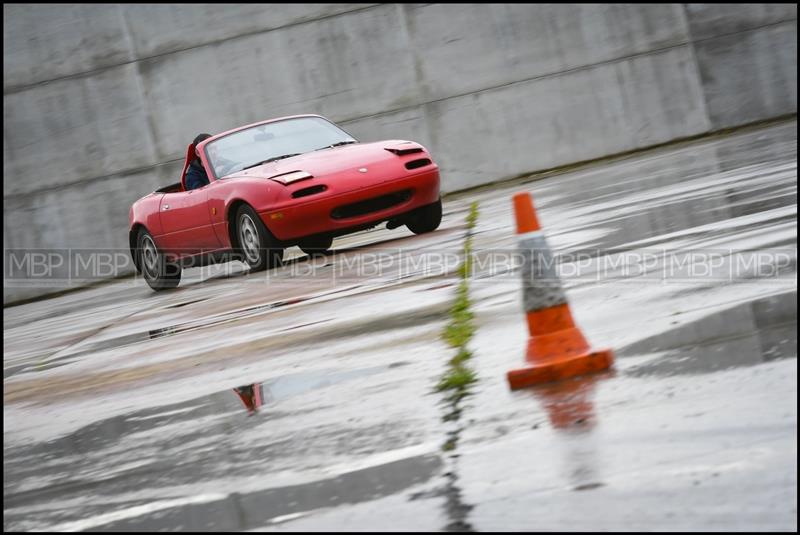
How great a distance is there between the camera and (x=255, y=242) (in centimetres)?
1069

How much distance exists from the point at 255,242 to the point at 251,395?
5.80 meters

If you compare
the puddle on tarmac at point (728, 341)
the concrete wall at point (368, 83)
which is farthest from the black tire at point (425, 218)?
the concrete wall at point (368, 83)

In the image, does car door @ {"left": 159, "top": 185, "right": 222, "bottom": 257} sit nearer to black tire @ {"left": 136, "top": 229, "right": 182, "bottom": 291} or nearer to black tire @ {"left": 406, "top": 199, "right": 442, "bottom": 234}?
black tire @ {"left": 136, "top": 229, "right": 182, "bottom": 291}

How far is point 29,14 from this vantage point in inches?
800

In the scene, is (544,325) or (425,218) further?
(425,218)

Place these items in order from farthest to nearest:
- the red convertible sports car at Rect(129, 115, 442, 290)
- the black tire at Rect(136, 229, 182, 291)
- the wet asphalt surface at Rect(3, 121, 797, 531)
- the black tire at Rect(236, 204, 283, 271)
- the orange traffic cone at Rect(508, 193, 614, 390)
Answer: the black tire at Rect(136, 229, 182, 291)
the black tire at Rect(236, 204, 283, 271)
the red convertible sports car at Rect(129, 115, 442, 290)
the orange traffic cone at Rect(508, 193, 614, 390)
the wet asphalt surface at Rect(3, 121, 797, 531)

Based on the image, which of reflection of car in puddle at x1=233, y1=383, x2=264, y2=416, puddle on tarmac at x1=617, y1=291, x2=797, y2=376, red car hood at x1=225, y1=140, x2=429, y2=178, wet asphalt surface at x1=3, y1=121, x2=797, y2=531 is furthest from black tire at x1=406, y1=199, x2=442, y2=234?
puddle on tarmac at x1=617, y1=291, x2=797, y2=376

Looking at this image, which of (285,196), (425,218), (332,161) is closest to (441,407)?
(285,196)

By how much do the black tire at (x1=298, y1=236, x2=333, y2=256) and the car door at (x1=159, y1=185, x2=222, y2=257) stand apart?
85 centimetres

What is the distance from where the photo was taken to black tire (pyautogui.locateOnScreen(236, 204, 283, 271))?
34.3ft

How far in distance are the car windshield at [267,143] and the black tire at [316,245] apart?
2.73 ft

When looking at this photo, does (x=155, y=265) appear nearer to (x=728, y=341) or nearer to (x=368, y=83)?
(x=368, y=83)

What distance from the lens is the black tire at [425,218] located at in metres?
11.2

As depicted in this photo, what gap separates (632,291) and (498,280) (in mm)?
1335
